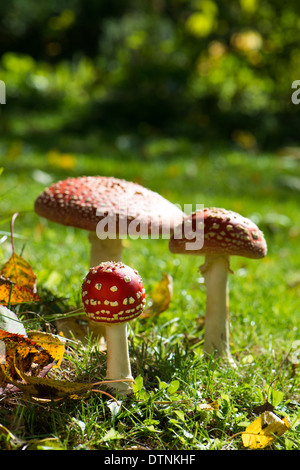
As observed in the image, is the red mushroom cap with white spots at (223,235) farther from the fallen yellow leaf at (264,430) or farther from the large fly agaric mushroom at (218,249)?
the fallen yellow leaf at (264,430)

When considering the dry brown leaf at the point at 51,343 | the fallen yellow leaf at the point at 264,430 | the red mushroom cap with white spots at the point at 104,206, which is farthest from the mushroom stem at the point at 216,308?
the dry brown leaf at the point at 51,343

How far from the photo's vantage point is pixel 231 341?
8.66ft

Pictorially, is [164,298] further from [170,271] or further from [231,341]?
[170,271]

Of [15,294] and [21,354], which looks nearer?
[21,354]

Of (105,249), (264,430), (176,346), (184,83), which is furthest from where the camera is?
(184,83)

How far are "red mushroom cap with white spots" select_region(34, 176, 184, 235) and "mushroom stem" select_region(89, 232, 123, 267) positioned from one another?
0.96 feet

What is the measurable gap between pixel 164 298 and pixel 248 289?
0.93 meters

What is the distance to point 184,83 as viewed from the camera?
1014 centimetres

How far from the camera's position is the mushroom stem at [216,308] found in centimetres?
240

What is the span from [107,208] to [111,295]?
50 cm

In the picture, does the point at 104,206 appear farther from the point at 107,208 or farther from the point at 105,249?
the point at 105,249

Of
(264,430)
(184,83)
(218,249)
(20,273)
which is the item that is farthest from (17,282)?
(184,83)

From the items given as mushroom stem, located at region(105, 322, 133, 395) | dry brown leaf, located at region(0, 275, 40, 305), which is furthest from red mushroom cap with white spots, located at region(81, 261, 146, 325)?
dry brown leaf, located at region(0, 275, 40, 305)

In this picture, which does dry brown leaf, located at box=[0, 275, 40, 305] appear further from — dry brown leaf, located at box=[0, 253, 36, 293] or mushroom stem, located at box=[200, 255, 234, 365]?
mushroom stem, located at box=[200, 255, 234, 365]
